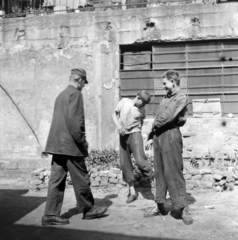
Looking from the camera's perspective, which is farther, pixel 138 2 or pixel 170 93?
pixel 138 2

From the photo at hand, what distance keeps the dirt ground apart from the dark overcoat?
923mm

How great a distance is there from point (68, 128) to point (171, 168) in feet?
4.54

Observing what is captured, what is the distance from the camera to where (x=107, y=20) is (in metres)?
8.74

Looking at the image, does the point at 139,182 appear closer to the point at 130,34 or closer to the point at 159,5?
the point at 130,34

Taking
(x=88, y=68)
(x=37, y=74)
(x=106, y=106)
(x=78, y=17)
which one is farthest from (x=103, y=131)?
(x=78, y=17)

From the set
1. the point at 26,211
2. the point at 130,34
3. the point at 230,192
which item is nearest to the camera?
the point at 26,211

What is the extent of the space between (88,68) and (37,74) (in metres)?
1.32

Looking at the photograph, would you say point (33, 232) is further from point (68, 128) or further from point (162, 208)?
point (162, 208)

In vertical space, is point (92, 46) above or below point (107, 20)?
below

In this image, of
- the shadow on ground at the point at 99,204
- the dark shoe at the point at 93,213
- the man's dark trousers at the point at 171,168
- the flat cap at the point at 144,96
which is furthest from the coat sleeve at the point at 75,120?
the flat cap at the point at 144,96

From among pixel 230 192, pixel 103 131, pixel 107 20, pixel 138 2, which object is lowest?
pixel 230 192

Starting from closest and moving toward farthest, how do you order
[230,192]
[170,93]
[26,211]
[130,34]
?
[170,93] < [26,211] < [230,192] < [130,34]

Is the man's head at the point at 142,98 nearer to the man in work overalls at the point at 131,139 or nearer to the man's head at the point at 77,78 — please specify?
the man in work overalls at the point at 131,139

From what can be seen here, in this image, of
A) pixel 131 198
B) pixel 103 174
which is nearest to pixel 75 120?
pixel 131 198
